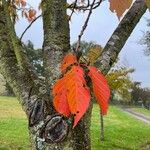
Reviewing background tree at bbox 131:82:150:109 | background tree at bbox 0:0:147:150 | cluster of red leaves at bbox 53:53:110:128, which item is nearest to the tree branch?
background tree at bbox 0:0:147:150

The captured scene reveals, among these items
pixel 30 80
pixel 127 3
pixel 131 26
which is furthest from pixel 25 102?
pixel 127 3

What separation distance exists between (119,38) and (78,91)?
182 cm

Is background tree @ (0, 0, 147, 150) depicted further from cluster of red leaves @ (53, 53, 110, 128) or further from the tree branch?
cluster of red leaves @ (53, 53, 110, 128)

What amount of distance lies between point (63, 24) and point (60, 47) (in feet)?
0.53

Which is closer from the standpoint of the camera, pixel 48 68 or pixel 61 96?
pixel 61 96

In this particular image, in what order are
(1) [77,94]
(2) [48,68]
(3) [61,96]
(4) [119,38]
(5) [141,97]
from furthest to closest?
(5) [141,97]
(4) [119,38]
(2) [48,68]
(3) [61,96]
(1) [77,94]

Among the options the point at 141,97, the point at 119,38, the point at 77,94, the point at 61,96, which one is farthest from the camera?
the point at 141,97

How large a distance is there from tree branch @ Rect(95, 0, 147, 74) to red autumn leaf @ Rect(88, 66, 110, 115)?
1520mm

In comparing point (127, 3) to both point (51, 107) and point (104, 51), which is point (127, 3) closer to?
point (51, 107)

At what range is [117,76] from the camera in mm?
20719

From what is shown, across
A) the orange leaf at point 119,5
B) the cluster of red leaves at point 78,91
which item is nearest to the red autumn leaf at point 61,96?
the cluster of red leaves at point 78,91

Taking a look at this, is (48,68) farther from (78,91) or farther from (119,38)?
(78,91)

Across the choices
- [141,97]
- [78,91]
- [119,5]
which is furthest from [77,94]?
[141,97]

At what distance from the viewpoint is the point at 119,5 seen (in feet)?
4.48
